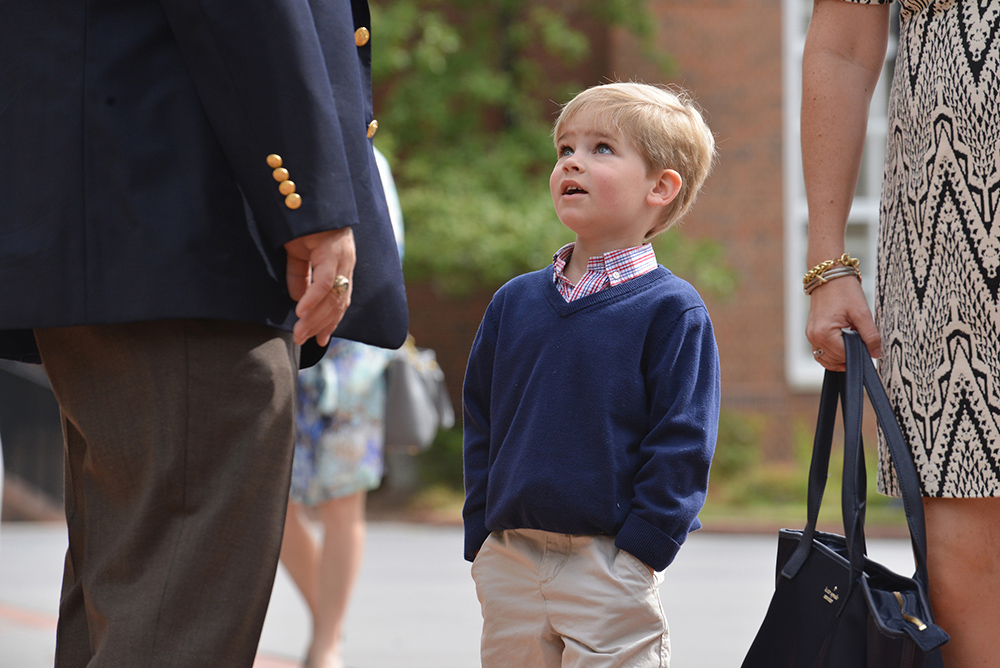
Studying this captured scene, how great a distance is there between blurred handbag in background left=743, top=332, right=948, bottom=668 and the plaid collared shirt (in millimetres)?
426

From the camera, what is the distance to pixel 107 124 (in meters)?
1.83

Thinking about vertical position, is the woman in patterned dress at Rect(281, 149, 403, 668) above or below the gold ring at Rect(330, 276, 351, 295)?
below

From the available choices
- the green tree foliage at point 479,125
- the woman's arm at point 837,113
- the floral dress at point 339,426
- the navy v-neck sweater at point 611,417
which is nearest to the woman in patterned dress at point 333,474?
the floral dress at point 339,426

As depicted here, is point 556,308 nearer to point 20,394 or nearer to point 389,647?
point 389,647

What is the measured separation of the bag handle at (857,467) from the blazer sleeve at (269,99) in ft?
3.13

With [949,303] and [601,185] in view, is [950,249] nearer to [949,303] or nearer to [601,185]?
[949,303]

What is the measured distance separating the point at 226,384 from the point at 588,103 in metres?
0.97

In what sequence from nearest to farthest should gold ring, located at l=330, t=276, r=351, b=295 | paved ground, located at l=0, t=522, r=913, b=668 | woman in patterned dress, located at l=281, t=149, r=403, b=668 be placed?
gold ring, located at l=330, t=276, r=351, b=295
woman in patterned dress, located at l=281, t=149, r=403, b=668
paved ground, located at l=0, t=522, r=913, b=668

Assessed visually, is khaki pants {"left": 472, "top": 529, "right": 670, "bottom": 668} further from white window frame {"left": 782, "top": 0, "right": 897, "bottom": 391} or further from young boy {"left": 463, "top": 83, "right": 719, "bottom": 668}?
white window frame {"left": 782, "top": 0, "right": 897, "bottom": 391}

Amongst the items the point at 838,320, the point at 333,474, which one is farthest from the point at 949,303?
the point at 333,474

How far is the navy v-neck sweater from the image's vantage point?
6.90 ft

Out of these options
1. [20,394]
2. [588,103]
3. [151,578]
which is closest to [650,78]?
[20,394]

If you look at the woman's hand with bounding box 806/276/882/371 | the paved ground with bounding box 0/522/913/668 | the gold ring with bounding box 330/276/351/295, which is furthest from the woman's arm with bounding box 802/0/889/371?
the paved ground with bounding box 0/522/913/668

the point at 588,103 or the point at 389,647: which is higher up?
the point at 588,103
